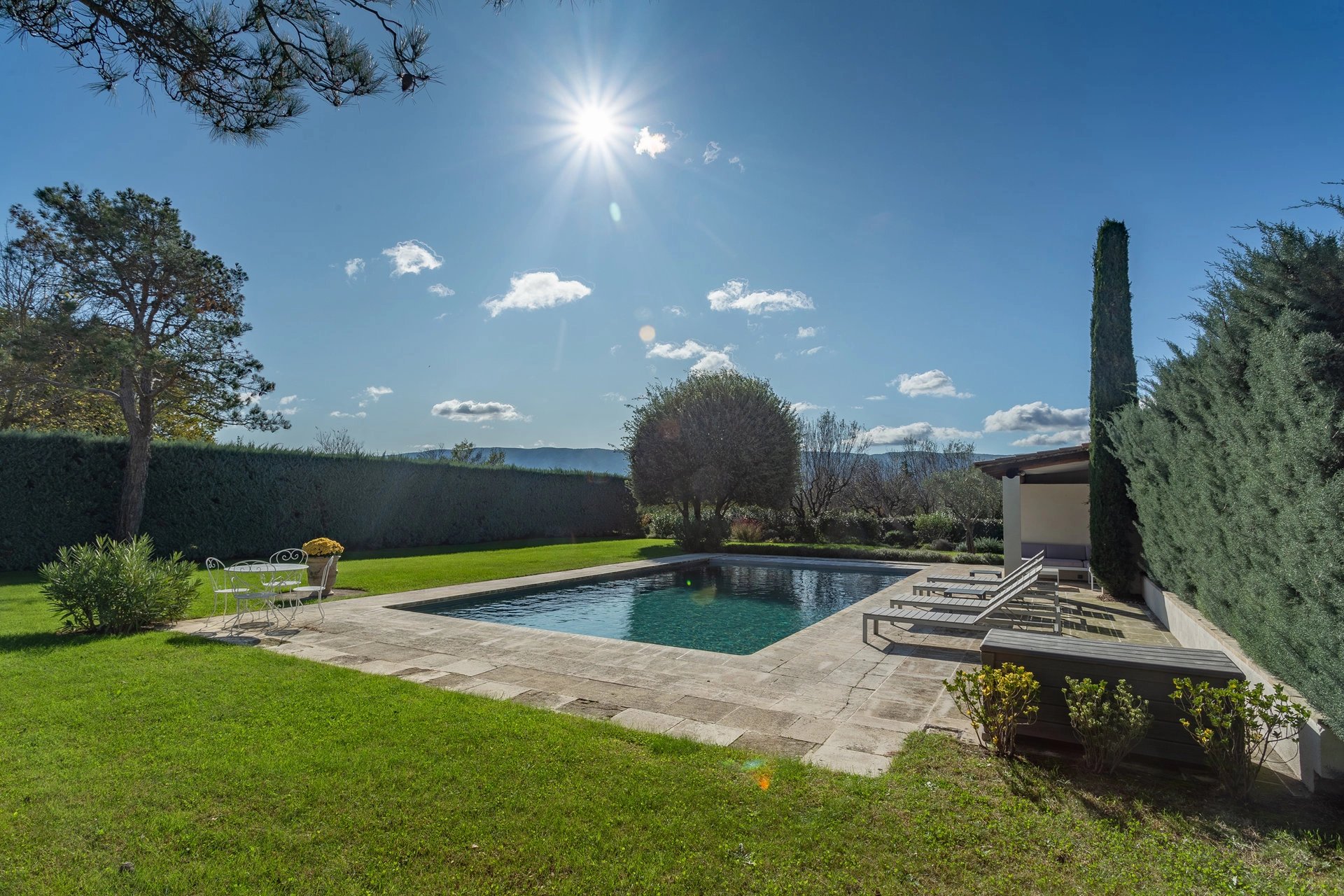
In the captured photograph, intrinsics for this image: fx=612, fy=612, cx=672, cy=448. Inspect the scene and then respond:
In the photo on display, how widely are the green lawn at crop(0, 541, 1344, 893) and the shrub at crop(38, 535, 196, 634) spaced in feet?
9.97

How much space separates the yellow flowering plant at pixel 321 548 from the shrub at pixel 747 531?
48.6 ft

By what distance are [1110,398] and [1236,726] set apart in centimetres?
862

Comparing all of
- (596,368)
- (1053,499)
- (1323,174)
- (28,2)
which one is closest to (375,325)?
(596,368)

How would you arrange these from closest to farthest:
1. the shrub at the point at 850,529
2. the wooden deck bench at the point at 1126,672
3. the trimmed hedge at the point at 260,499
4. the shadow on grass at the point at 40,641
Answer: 1. the wooden deck bench at the point at 1126,672
2. the shadow on grass at the point at 40,641
3. the trimmed hedge at the point at 260,499
4. the shrub at the point at 850,529

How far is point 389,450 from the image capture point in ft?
67.9

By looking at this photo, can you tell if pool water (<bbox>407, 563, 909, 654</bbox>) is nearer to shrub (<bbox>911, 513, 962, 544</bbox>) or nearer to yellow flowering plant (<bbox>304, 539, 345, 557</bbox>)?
yellow flowering plant (<bbox>304, 539, 345, 557</bbox>)

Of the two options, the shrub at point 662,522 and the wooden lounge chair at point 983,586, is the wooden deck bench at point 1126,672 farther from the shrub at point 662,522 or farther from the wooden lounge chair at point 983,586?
the shrub at point 662,522

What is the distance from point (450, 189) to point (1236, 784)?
11086 mm

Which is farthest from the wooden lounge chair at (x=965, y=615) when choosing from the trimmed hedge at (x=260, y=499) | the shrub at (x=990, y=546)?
the trimmed hedge at (x=260, y=499)

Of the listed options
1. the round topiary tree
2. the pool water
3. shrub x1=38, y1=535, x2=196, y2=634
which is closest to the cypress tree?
the pool water

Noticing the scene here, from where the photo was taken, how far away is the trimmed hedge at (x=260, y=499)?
12531 millimetres

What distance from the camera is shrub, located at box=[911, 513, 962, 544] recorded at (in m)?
21.9

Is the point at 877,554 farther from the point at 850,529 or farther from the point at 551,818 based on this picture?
the point at 551,818

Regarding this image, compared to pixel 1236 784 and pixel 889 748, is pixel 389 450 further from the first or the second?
pixel 1236 784
